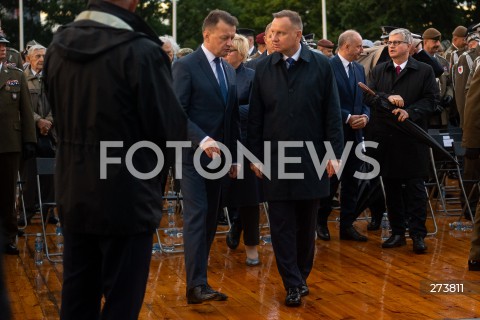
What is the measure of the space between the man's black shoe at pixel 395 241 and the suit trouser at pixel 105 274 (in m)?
5.32

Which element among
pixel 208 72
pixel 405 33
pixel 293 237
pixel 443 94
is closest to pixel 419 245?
pixel 405 33

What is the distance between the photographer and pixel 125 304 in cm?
439

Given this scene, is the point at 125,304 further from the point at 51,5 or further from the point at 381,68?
the point at 51,5

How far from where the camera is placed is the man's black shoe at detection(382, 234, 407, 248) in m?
9.48

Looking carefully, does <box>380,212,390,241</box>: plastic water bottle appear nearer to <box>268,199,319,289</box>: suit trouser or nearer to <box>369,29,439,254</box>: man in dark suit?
<box>369,29,439,254</box>: man in dark suit

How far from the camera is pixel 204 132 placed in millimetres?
7230

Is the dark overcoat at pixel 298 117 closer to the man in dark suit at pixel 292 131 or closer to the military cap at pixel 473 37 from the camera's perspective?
the man in dark suit at pixel 292 131

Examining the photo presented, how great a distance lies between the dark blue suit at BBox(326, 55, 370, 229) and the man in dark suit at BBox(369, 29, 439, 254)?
373 millimetres

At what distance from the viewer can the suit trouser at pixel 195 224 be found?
718 centimetres

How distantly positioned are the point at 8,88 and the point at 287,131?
11.1 feet

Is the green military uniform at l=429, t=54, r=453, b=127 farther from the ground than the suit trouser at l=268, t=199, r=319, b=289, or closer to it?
farther from the ground

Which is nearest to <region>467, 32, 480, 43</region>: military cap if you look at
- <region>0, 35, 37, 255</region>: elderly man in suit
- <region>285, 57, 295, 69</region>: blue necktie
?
<region>0, 35, 37, 255</region>: elderly man in suit

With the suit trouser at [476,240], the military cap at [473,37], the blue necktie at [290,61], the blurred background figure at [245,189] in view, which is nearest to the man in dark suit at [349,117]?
the blurred background figure at [245,189]

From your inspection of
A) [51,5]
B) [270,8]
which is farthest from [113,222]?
[270,8]
